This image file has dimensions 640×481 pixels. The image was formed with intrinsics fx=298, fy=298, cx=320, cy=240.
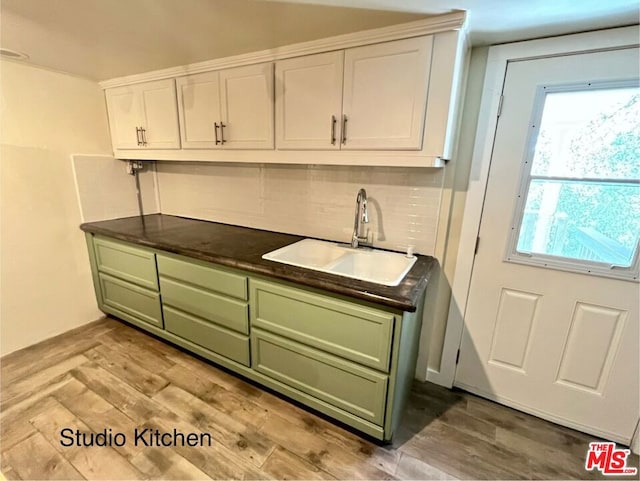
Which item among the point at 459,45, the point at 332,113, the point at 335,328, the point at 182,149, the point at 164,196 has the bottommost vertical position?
the point at 335,328

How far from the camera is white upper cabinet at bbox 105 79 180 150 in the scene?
7.14 feet

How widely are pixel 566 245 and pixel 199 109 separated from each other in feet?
7.74

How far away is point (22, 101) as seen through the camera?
2.07 metres

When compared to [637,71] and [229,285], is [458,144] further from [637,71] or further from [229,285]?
[229,285]

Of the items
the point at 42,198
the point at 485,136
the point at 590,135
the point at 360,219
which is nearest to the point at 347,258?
the point at 360,219

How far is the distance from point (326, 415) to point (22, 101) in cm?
291

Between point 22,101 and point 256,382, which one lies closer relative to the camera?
point 256,382

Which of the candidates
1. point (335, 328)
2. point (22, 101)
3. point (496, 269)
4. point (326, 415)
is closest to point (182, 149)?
point (22, 101)

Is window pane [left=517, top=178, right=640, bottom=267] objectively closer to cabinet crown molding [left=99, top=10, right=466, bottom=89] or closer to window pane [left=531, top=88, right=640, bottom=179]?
window pane [left=531, top=88, right=640, bottom=179]

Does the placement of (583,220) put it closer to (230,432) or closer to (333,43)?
(333,43)

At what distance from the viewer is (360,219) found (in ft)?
6.44

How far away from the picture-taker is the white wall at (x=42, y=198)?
2.08 metres

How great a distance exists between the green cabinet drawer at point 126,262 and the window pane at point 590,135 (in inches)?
98.3

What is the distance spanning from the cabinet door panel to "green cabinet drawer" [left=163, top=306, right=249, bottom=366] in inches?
49.6
